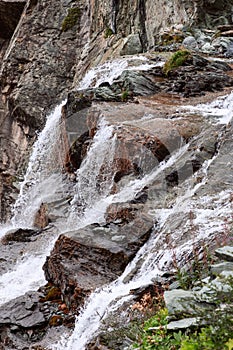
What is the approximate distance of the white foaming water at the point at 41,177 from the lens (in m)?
12.7

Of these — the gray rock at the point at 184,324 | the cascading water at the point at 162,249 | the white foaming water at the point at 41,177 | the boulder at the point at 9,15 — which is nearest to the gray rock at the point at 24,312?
the cascading water at the point at 162,249

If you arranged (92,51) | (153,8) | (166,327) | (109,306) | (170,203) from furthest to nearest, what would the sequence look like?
(92,51)
(153,8)
(170,203)
(109,306)
(166,327)

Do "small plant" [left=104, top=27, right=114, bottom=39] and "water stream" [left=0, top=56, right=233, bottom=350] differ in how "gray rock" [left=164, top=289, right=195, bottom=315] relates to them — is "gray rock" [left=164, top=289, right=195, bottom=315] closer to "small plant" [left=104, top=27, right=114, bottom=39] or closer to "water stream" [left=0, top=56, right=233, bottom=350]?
"water stream" [left=0, top=56, right=233, bottom=350]

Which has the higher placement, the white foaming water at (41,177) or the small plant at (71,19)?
the small plant at (71,19)

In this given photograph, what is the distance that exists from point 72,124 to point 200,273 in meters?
8.27

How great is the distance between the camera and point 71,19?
24375 mm

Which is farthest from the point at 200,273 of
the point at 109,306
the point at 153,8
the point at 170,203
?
the point at 153,8

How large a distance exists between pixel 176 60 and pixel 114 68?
8.04ft

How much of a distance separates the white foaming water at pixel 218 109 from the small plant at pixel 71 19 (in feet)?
46.0

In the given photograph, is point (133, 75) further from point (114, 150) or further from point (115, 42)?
point (115, 42)

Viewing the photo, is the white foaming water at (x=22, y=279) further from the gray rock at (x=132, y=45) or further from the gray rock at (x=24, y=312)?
the gray rock at (x=132, y=45)

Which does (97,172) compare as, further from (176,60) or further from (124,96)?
(176,60)

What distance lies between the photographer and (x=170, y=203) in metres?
7.71

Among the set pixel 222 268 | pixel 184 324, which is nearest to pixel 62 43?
pixel 222 268
